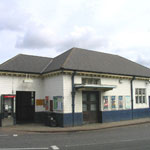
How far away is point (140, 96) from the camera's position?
20422mm

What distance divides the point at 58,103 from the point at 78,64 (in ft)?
11.1

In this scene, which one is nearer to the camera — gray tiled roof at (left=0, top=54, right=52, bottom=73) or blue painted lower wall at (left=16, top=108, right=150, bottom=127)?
blue painted lower wall at (left=16, top=108, right=150, bottom=127)

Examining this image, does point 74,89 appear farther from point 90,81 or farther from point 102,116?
point 102,116

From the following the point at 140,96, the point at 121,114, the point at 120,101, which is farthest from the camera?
the point at 140,96

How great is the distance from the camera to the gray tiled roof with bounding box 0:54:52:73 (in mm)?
16431

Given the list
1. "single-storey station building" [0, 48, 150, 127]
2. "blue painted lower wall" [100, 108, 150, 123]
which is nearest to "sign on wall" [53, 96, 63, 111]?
"single-storey station building" [0, 48, 150, 127]

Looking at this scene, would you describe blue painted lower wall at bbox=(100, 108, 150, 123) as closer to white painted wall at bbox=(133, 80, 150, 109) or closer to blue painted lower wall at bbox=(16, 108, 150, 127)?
blue painted lower wall at bbox=(16, 108, 150, 127)

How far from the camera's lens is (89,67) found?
16859 mm

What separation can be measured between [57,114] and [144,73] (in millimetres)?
10299

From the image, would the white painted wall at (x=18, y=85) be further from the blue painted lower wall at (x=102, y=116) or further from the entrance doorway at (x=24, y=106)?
the entrance doorway at (x=24, y=106)

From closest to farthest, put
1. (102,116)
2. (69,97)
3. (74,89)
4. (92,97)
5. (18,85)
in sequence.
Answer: (69,97) → (74,89) → (18,85) → (102,116) → (92,97)

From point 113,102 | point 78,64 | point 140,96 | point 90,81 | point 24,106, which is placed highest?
point 78,64

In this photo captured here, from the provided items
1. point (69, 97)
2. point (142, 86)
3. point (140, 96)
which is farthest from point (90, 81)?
point (142, 86)

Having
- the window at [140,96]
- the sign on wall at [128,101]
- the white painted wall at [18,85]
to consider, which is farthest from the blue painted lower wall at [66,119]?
the window at [140,96]
